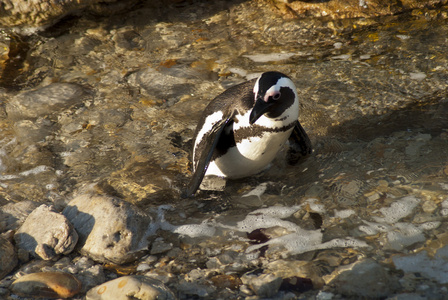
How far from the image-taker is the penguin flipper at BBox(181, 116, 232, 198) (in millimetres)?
2951

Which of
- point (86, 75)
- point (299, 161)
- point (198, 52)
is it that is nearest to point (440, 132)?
point (299, 161)

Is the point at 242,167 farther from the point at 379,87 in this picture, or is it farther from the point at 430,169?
the point at 379,87

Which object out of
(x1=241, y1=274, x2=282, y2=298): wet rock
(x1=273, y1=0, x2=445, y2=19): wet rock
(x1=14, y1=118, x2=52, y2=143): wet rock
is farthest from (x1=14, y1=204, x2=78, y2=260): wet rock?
(x1=273, y1=0, x2=445, y2=19): wet rock

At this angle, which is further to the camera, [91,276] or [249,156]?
[249,156]

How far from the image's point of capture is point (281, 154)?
351 centimetres

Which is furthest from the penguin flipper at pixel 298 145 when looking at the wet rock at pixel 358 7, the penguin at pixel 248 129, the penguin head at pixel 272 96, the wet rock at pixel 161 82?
the wet rock at pixel 358 7

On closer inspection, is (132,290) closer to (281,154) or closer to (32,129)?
(281,154)

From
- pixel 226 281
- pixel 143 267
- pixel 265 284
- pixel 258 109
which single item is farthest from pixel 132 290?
pixel 258 109

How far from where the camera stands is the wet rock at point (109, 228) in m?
2.54

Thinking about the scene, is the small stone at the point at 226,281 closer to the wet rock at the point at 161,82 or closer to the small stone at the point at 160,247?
the small stone at the point at 160,247

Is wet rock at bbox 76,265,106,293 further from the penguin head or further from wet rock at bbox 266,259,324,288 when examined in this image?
the penguin head

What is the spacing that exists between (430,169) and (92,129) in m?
2.62

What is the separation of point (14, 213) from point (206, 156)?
4.07 feet

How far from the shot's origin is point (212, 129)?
9.91ft
